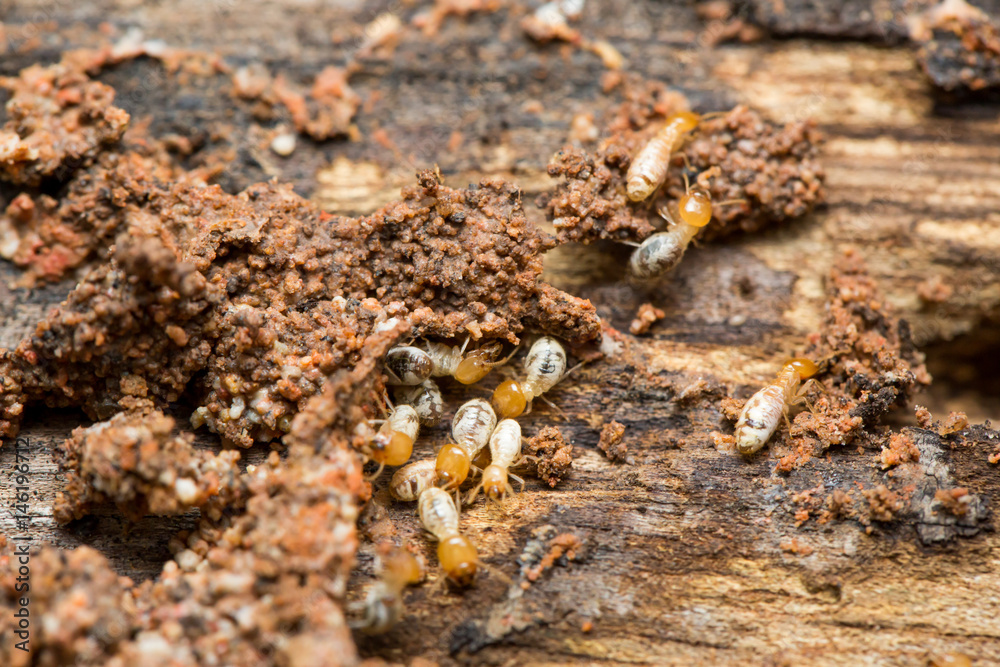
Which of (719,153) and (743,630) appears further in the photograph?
(719,153)

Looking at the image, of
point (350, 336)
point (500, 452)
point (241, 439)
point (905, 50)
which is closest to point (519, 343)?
point (500, 452)

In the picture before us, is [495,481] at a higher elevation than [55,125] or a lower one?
lower

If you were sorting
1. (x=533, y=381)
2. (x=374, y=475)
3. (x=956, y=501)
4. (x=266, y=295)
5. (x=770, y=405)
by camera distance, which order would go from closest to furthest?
A: (x=956, y=501) → (x=374, y=475) → (x=770, y=405) → (x=266, y=295) → (x=533, y=381)

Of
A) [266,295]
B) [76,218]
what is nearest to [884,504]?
[266,295]

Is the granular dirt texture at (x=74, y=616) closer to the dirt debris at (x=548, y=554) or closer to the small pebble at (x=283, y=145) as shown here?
the dirt debris at (x=548, y=554)

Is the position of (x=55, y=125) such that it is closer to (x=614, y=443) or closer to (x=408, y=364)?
(x=408, y=364)

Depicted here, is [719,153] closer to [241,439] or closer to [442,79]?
[442,79]

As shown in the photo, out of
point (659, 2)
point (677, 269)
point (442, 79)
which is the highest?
point (659, 2)
